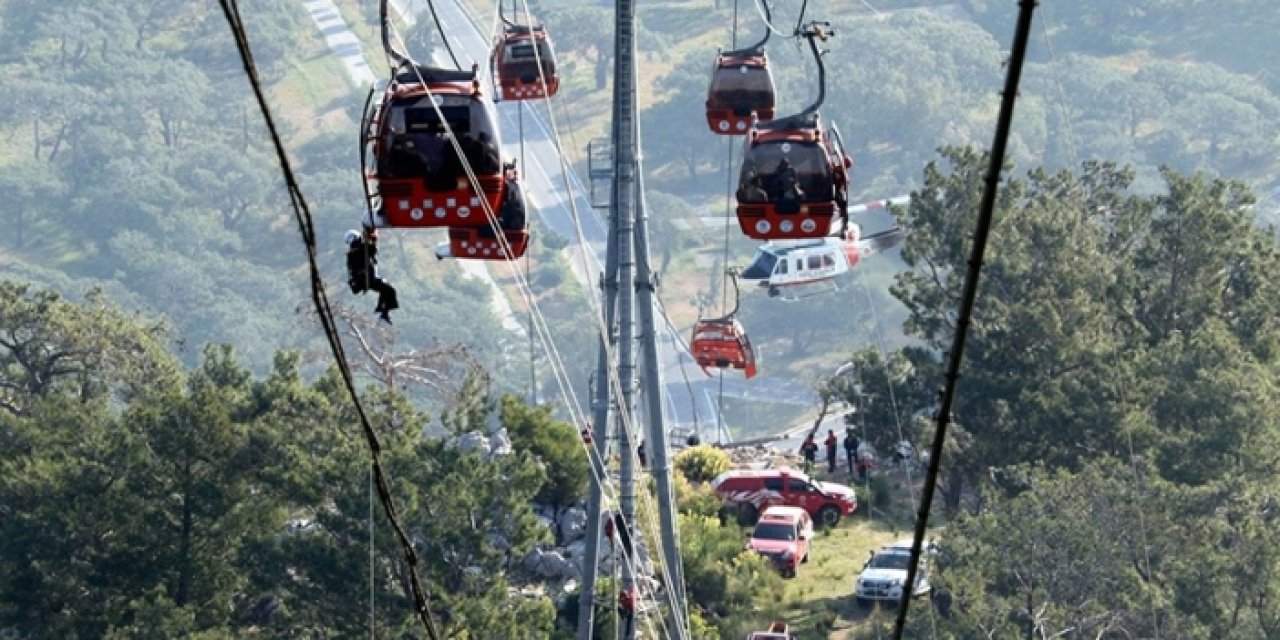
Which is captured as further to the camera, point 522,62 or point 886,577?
point 886,577

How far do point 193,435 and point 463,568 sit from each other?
16.1 feet

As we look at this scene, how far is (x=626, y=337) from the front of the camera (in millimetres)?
27781

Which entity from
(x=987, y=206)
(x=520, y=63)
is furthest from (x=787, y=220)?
(x=987, y=206)

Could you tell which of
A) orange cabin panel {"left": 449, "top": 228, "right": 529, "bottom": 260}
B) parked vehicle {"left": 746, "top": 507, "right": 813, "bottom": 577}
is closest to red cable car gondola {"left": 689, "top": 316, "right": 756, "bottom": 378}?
parked vehicle {"left": 746, "top": 507, "right": 813, "bottom": 577}

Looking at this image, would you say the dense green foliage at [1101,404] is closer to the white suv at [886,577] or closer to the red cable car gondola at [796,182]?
the white suv at [886,577]

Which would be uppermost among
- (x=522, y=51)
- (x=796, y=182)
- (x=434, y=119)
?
(x=434, y=119)

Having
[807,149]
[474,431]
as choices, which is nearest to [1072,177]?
[474,431]

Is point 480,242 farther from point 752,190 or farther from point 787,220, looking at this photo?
point 787,220

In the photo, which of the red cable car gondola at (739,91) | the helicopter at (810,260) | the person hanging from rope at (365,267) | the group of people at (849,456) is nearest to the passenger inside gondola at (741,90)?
the red cable car gondola at (739,91)

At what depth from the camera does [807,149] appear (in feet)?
91.7

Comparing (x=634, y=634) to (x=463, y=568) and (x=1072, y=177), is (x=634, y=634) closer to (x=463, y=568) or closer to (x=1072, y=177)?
(x=463, y=568)

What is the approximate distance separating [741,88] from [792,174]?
22.2ft

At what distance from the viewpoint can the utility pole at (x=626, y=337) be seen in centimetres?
2721

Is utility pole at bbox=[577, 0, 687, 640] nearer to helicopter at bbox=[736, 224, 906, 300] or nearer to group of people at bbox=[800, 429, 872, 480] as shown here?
group of people at bbox=[800, 429, 872, 480]
